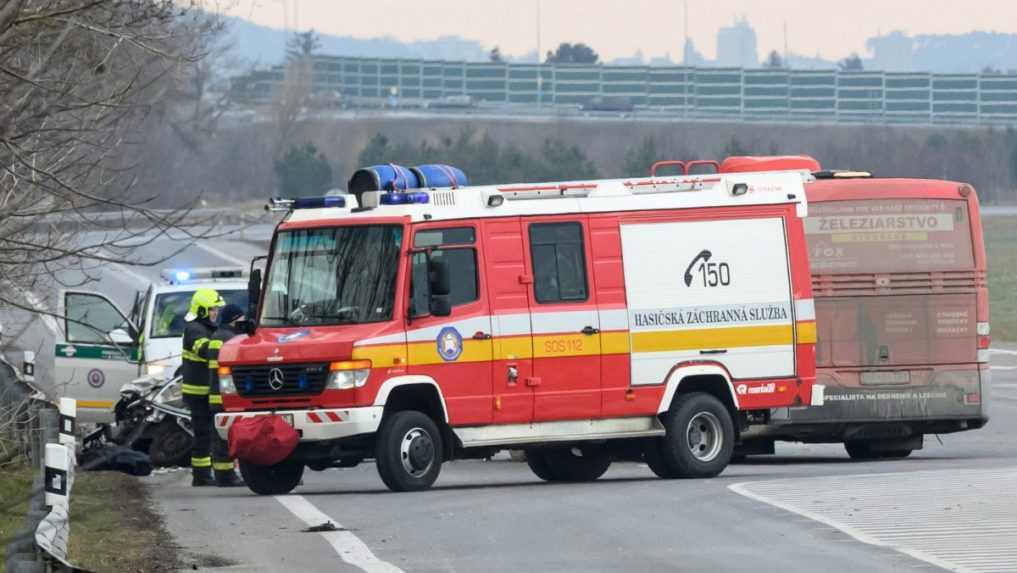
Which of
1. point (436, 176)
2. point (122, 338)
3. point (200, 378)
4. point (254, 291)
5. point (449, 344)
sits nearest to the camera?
point (449, 344)

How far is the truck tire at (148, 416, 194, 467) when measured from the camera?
1994 centimetres

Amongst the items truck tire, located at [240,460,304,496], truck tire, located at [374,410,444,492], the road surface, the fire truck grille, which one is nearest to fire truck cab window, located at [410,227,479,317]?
truck tire, located at [374,410,444,492]

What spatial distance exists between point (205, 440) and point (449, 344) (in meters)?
2.89

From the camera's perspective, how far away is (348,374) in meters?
16.4

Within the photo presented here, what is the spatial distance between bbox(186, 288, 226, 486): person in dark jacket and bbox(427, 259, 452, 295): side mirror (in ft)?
8.02

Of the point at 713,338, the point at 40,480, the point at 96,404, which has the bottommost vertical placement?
the point at 96,404

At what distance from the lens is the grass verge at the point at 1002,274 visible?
51144 mm

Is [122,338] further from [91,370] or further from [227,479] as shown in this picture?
[227,479]

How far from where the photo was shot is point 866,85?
5891 inches

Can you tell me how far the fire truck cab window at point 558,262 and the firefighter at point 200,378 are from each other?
121 inches

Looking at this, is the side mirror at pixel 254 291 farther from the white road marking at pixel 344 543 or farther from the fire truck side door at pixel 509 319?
the fire truck side door at pixel 509 319

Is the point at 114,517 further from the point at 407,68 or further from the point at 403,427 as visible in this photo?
the point at 407,68

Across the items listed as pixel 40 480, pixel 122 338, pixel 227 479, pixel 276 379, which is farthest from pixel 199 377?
pixel 40 480

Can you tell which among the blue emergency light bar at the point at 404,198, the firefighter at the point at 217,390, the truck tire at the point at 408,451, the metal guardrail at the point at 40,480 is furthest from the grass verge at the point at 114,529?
the blue emergency light bar at the point at 404,198
